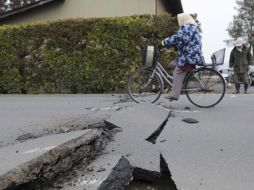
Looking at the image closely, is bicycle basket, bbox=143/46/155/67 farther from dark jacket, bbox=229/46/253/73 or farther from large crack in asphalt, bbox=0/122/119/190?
dark jacket, bbox=229/46/253/73

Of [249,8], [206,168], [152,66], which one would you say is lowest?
[206,168]

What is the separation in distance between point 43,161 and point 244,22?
61.2 metres

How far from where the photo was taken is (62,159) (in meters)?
4.61

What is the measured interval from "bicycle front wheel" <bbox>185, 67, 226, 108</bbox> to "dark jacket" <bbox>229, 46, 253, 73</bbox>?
5.58 metres

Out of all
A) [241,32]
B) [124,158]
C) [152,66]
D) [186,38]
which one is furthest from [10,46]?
[241,32]

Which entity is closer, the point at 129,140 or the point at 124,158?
the point at 124,158

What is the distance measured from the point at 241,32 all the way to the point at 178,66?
5505cm

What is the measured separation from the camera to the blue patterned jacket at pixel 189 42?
9367 millimetres

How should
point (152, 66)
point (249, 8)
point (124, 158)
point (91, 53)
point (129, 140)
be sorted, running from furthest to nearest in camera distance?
point (249, 8), point (91, 53), point (152, 66), point (129, 140), point (124, 158)

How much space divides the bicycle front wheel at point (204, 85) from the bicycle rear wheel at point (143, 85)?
2.49ft

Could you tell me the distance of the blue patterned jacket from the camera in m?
9.37

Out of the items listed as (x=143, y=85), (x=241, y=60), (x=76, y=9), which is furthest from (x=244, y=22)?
(x=143, y=85)

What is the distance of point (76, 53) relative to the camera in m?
15.2

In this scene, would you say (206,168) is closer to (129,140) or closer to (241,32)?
(129,140)
